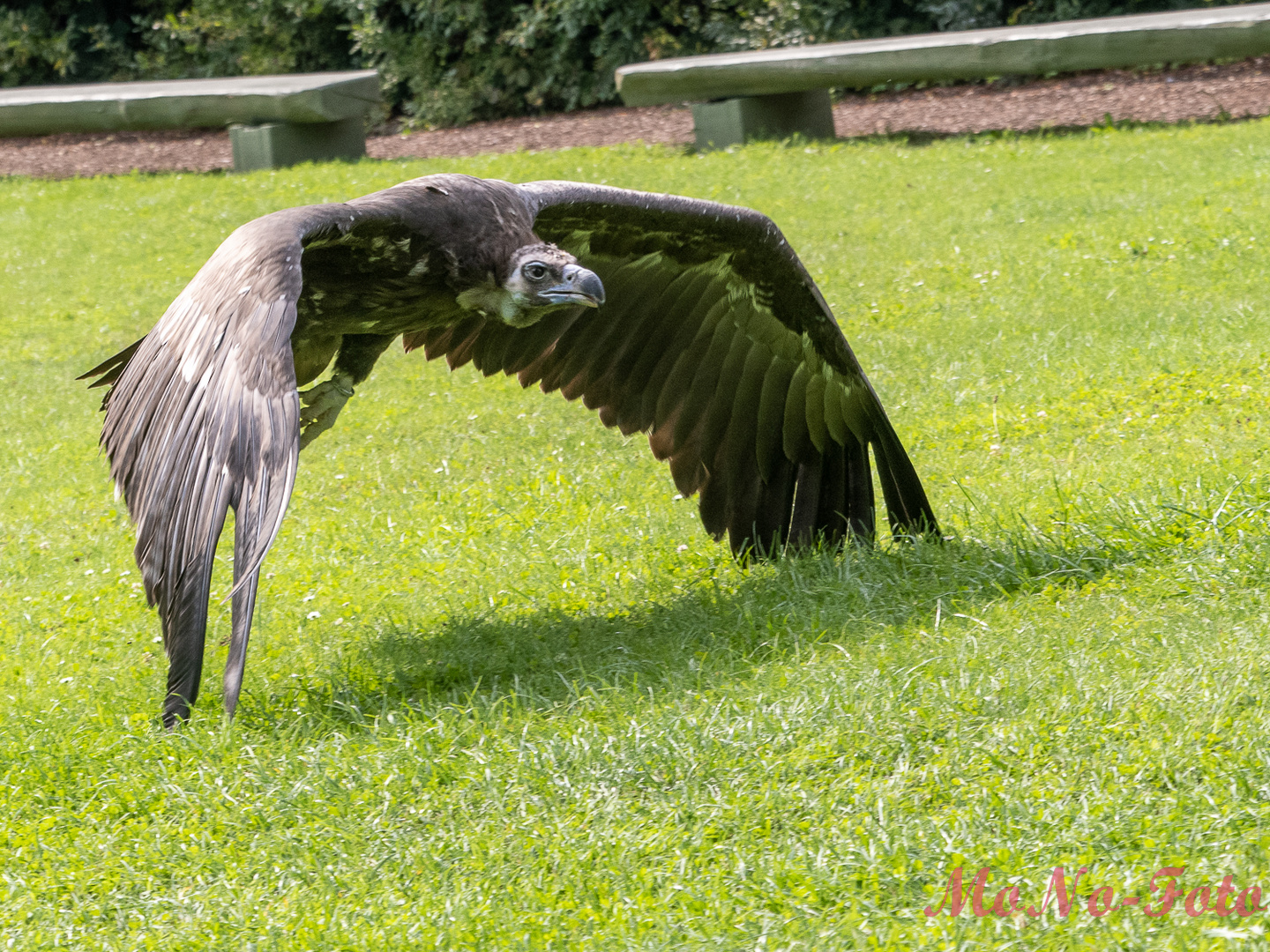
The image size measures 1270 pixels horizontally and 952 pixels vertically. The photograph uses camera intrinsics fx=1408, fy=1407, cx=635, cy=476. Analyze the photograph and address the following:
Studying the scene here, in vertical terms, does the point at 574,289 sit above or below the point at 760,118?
above

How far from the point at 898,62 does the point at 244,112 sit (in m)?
6.29

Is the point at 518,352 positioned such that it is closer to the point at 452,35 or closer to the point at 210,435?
the point at 210,435

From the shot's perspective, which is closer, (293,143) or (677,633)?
(677,633)

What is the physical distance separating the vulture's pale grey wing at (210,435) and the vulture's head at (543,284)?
0.96 metres

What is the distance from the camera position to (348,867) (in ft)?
11.1

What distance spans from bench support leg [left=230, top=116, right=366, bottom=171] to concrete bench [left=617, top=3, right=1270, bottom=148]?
2924 millimetres

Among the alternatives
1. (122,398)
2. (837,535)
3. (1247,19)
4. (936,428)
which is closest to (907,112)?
(1247,19)

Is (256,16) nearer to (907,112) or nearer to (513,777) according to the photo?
(907,112)

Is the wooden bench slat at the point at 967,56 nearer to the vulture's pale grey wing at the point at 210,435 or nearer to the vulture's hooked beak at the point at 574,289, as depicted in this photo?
the vulture's hooked beak at the point at 574,289

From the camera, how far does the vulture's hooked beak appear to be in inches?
186

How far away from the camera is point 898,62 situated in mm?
12680

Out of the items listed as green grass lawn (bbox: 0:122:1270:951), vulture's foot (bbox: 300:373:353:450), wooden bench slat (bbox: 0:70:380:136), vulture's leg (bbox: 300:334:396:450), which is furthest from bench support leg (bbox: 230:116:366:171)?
vulture's foot (bbox: 300:373:353:450)

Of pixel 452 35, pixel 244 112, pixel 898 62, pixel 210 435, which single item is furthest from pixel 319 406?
pixel 452 35

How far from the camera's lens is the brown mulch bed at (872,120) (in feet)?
44.6
